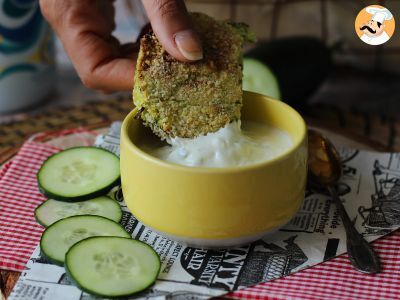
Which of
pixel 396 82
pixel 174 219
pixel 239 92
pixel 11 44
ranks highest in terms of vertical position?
pixel 239 92

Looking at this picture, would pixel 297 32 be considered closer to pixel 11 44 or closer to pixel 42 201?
pixel 11 44

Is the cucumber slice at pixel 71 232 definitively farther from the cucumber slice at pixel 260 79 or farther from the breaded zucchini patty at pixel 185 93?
the cucumber slice at pixel 260 79

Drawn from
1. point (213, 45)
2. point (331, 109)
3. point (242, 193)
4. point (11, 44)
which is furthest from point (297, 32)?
point (242, 193)

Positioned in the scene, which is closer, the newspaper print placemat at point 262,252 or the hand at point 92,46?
the newspaper print placemat at point 262,252
